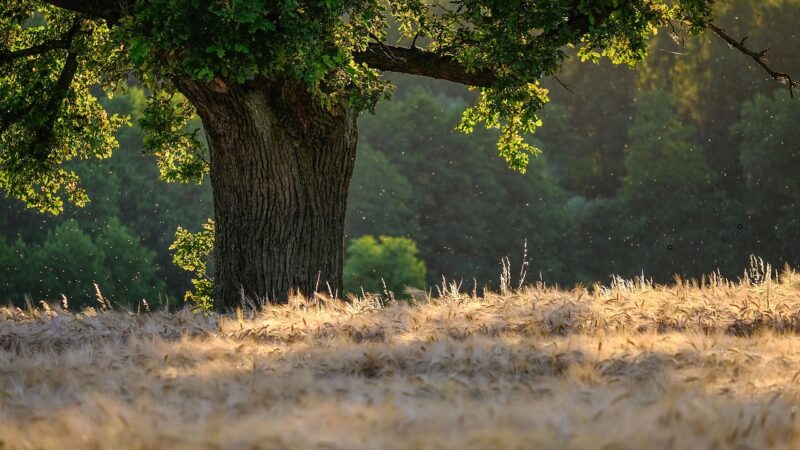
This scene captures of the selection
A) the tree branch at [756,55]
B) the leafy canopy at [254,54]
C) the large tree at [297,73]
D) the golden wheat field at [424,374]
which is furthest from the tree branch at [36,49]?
the tree branch at [756,55]

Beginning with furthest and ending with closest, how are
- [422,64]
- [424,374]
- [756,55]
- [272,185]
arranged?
[756,55] → [422,64] → [272,185] → [424,374]

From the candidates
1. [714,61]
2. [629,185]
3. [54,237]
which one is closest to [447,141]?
[629,185]

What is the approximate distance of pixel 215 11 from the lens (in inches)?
417

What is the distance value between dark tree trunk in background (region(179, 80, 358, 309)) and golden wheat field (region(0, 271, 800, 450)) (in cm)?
214

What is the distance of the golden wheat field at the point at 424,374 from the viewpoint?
17.2ft

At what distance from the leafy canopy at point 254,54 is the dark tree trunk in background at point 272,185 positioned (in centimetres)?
38

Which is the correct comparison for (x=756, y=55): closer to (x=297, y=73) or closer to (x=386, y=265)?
(x=297, y=73)

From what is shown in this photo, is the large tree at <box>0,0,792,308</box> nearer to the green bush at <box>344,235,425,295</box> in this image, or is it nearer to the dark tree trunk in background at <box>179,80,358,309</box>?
the dark tree trunk in background at <box>179,80,358,309</box>

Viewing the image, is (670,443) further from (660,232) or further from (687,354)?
(660,232)

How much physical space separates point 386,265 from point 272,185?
117 feet

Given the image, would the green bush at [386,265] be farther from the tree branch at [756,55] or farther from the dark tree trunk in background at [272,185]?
the dark tree trunk in background at [272,185]

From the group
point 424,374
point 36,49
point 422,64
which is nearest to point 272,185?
point 422,64

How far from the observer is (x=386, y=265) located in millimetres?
48750

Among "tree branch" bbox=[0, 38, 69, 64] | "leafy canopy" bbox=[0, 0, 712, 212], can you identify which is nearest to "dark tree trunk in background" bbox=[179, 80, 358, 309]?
"leafy canopy" bbox=[0, 0, 712, 212]
